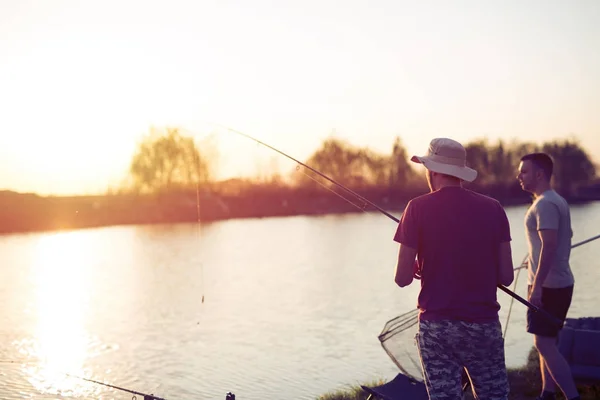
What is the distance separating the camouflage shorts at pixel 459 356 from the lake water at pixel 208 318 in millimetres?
5559

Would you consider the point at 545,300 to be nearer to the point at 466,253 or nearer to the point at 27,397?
the point at 466,253

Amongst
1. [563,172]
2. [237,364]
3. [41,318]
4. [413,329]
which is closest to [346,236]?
[563,172]

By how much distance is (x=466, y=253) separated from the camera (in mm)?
3150

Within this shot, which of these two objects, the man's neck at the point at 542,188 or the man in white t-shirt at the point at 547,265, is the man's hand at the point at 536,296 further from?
the man's neck at the point at 542,188

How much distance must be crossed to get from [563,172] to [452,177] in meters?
50.6

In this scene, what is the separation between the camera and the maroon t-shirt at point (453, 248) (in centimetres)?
314

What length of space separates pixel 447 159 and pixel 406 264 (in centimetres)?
57

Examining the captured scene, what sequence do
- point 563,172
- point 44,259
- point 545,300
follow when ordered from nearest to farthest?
point 545,300
point 44,259
point 563,172

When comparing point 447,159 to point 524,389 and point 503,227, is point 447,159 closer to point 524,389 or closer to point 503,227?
point 503,227

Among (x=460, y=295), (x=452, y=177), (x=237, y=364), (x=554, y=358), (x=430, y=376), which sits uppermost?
(x=452, y=177)

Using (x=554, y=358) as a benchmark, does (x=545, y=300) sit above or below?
above

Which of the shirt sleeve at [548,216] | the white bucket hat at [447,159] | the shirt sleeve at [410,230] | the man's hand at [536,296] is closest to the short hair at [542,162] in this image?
the shirt sleeve at [548,216]

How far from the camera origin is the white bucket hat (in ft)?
10.7

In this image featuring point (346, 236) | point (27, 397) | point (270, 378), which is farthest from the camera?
point (346, 236)
